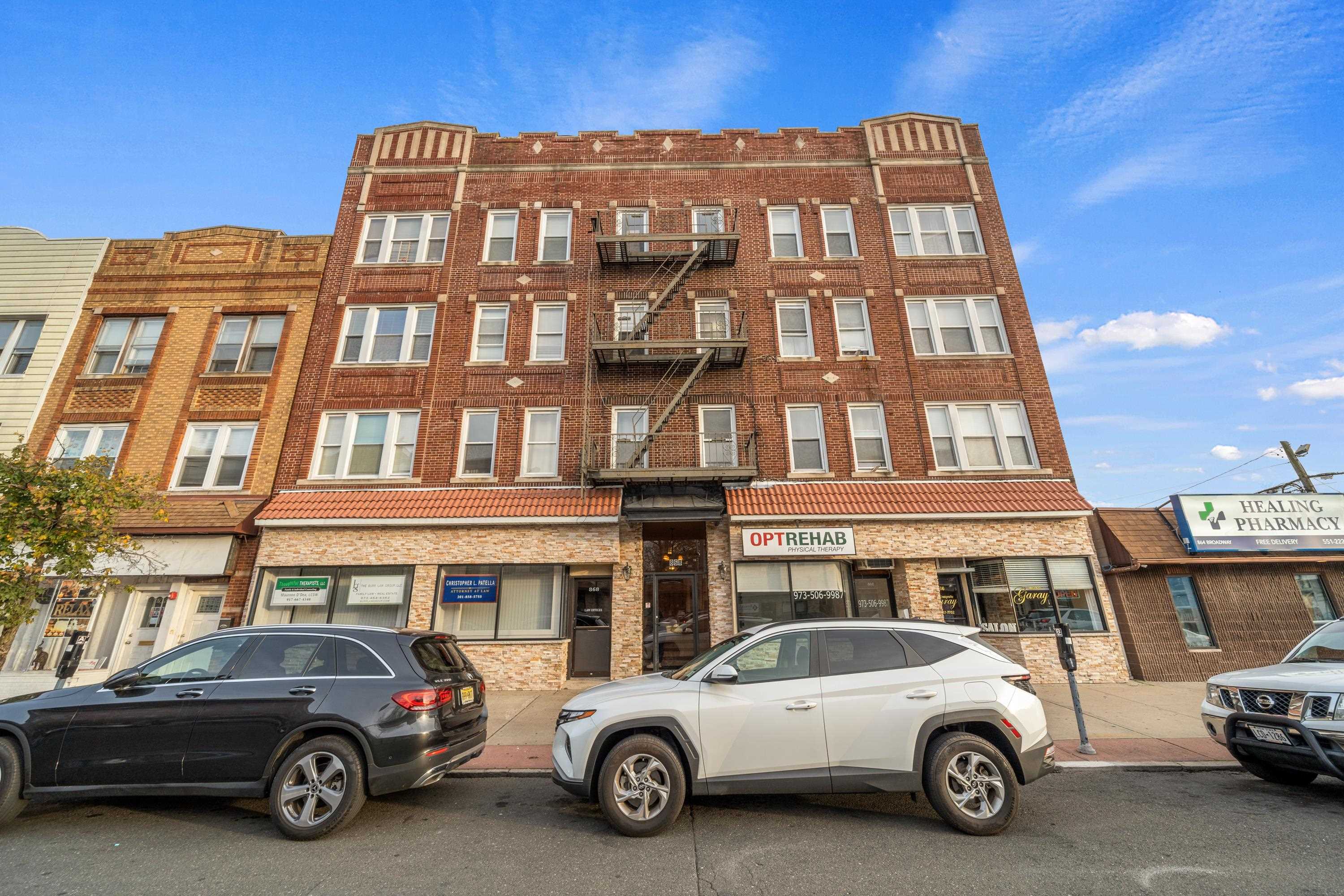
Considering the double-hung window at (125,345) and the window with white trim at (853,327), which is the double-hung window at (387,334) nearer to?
the double-hung window at (125,345)

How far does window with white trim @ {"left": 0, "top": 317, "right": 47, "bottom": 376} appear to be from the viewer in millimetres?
14500

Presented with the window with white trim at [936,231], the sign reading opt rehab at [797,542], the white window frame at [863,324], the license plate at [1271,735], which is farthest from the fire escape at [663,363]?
the license plate at [1271,735]

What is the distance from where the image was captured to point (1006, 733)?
4.87 meters

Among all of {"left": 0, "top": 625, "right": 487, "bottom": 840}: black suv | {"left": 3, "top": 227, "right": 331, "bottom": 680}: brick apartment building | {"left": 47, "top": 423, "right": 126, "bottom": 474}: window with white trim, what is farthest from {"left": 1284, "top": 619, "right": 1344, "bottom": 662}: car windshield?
{"left": 47, "top": 423, "right": 126, "bottom": 474}: window with white trim

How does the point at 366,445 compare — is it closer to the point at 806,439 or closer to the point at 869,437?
the point at 806,439

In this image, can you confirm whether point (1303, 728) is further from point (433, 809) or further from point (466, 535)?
point (466, 535)

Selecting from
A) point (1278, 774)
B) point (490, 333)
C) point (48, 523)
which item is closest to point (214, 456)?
point (48, 523)

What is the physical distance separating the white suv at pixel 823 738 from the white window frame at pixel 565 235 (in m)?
13.5

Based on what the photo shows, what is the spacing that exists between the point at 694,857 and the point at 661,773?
0.72 metres

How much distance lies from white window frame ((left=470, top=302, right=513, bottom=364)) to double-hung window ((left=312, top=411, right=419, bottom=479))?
2255 mm

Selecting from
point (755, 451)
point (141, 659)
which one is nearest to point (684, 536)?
point (755, 451)

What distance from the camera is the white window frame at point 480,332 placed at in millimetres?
14773

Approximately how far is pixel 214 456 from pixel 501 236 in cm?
941

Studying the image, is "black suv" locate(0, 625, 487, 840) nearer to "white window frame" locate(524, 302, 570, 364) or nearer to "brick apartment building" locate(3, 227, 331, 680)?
"brick apartment building" locate(3, 227, 331, 680)
